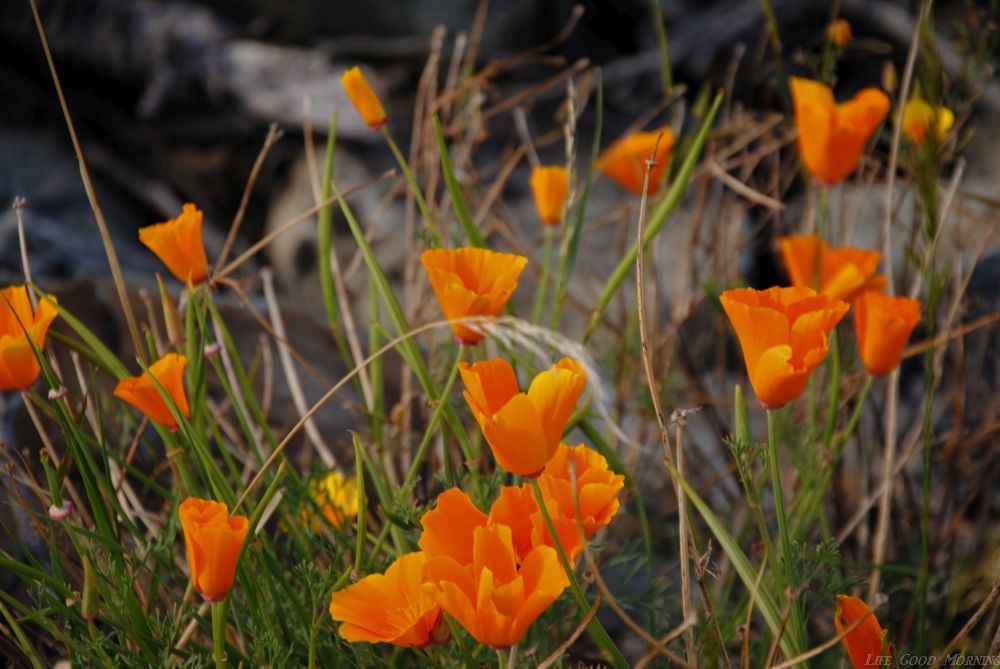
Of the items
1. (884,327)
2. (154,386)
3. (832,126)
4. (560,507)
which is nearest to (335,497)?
(154,386)

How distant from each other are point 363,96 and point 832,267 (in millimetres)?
491

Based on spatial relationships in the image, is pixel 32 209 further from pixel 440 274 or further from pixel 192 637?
pixel 440 274

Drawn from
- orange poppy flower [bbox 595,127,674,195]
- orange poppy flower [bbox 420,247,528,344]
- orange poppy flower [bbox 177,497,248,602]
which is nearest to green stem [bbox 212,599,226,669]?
orange poppy flower [bbox 177,497,248,602]

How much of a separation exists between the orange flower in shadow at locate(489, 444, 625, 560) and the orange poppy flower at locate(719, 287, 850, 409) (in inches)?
4.6

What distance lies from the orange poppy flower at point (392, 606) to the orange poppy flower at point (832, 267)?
0.52 meters


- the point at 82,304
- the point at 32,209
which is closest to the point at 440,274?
the point at 82,304

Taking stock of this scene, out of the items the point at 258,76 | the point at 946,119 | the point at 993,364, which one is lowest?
the point at 993,364

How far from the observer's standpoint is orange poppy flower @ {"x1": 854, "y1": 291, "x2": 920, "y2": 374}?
821mm

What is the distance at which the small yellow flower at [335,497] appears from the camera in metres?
0.91

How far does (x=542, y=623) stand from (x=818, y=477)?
1.04 ft

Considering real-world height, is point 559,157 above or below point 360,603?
below

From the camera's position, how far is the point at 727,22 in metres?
2.28

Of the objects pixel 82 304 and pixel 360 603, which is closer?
pixel 360 603

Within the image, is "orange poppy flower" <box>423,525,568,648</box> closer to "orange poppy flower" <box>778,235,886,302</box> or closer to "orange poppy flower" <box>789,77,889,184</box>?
"orange poppy flower" <box>778,235,886,302</box>
